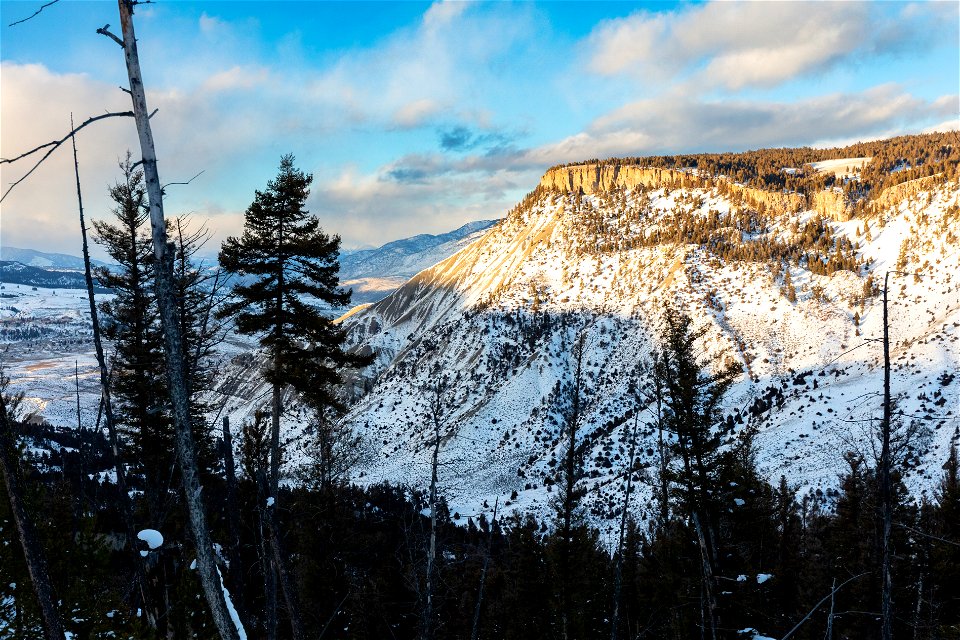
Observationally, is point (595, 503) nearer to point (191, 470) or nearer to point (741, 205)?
point (191, 470)

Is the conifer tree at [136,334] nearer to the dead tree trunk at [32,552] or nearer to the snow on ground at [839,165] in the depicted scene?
the dead tree trunk at [32,552]

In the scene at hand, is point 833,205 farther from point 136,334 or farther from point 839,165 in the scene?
point 136,334

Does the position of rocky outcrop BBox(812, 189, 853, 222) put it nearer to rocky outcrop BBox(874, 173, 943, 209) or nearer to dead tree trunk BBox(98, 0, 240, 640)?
rocky outcrop BBox(874, 173, 943, 209)

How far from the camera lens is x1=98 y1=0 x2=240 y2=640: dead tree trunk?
6.18 meters

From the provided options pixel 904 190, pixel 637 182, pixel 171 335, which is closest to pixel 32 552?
pixel 171 335

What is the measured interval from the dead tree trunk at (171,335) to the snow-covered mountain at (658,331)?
30401 mm

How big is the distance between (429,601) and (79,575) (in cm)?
926

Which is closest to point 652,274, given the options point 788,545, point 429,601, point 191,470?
point 788,545

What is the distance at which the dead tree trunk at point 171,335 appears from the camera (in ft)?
20.3

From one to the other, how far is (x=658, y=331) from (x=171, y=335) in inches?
3075

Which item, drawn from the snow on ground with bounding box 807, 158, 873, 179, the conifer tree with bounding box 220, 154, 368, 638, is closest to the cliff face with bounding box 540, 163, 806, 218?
the snow on ground with bounding box 807, 158, 873, 179

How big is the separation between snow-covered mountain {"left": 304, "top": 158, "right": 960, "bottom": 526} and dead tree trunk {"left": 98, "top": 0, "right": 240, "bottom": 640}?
30.4 metres

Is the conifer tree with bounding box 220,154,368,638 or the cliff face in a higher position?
the cliff face

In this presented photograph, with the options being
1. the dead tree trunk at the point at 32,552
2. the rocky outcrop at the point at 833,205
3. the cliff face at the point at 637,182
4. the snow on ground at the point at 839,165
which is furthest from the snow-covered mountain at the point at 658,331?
the snow on ground at the point at 839,165
